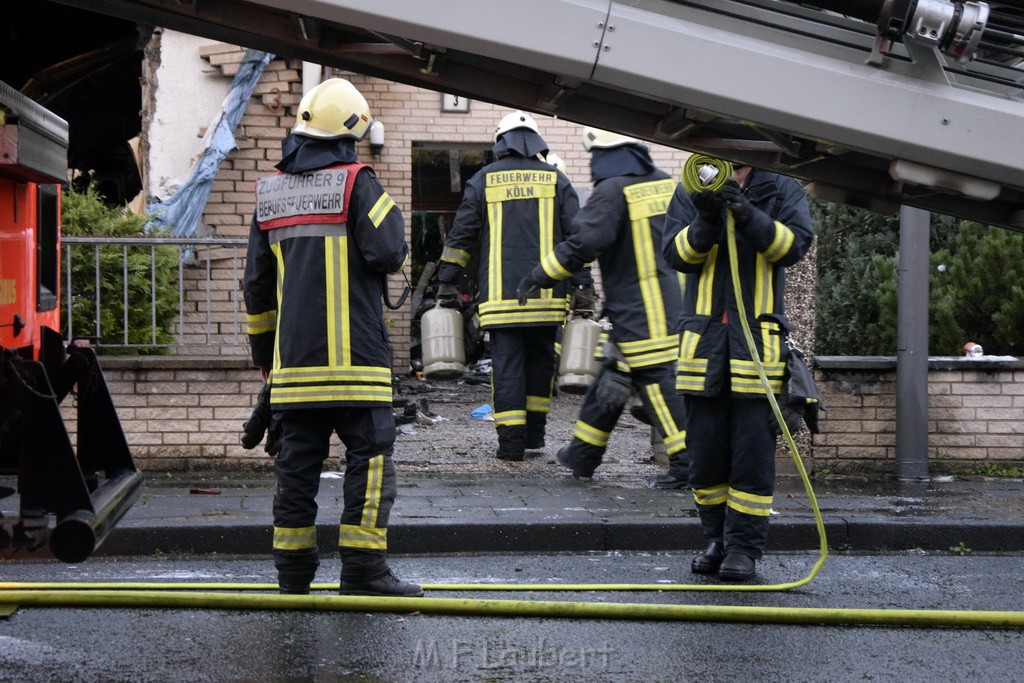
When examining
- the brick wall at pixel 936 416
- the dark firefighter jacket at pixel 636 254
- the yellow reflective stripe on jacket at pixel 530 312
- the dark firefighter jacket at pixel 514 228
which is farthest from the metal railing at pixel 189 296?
the brick wall at pixel 936 416

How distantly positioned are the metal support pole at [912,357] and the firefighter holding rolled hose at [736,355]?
89.3 inches

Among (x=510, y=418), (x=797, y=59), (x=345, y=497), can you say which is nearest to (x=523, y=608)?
(x=345, y=497)

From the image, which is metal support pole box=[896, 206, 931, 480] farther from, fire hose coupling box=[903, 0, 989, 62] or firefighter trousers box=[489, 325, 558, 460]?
fire hose coupling box=[903, 0, 989, 62]

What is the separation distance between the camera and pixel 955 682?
162 inches

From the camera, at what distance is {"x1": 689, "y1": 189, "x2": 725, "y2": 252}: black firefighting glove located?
17.0ft

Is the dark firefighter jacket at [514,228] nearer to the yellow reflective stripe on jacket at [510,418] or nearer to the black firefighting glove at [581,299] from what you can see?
the black firefighting glove at [581,299]

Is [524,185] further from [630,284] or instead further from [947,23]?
[947,23]

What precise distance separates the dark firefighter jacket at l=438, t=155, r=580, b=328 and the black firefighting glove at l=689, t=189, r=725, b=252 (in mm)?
2706

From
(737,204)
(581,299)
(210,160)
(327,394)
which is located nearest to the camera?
(327,394)

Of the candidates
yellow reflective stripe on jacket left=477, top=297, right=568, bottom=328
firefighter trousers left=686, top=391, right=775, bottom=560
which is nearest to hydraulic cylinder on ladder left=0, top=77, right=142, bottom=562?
firefighter trousers left=686, top=391, right=775, bottom=560

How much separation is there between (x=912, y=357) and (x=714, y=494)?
104 inches

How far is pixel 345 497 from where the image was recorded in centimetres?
484

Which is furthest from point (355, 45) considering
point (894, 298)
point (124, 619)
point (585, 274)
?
point (894, 298)

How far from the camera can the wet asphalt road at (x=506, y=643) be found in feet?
13.5
